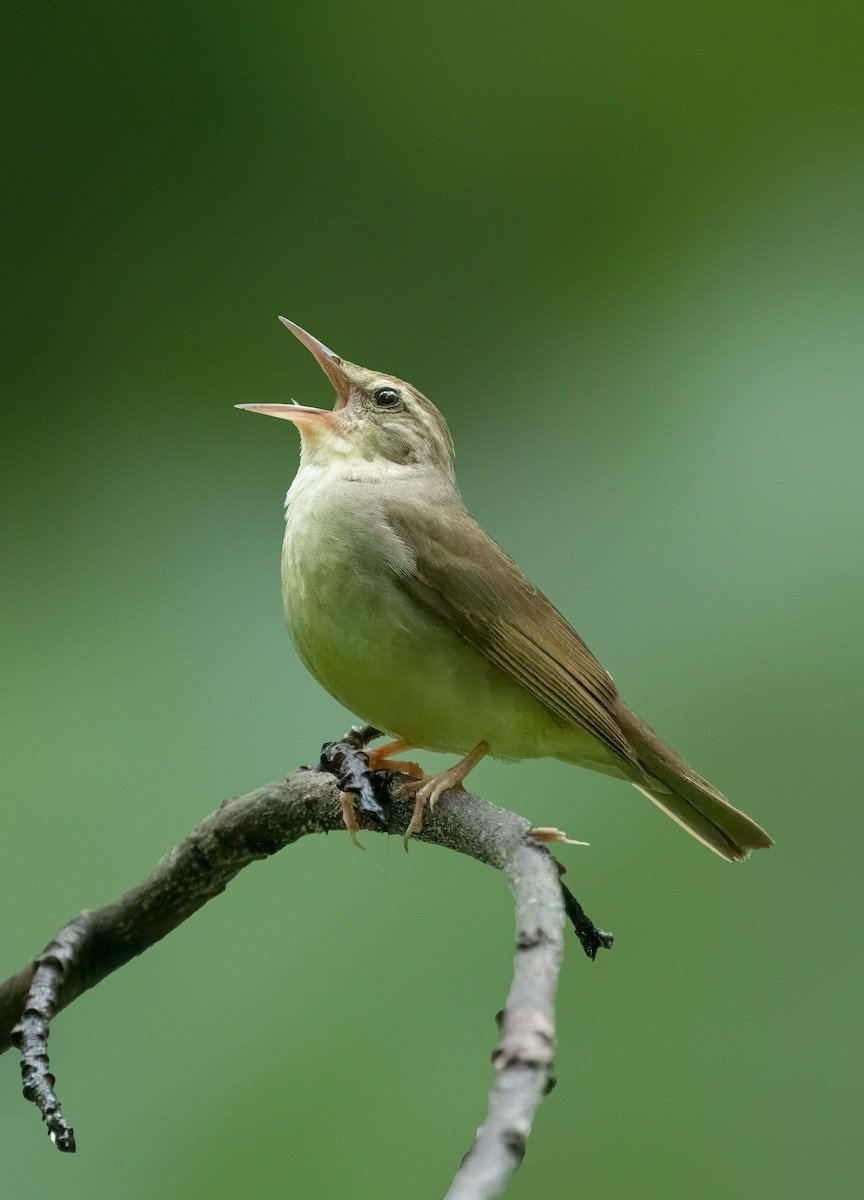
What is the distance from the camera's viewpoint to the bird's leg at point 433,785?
1.57 meters

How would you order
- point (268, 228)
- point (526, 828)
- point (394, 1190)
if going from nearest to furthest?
point (526, 828), point (394, 1190), point (268, 228)

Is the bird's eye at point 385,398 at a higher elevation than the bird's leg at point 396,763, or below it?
higher

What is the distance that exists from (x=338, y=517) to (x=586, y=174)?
1989 mm

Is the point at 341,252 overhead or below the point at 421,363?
overhead

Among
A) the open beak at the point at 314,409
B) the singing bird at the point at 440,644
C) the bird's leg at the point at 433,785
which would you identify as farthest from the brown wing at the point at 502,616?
the open beak at the point at 314,409

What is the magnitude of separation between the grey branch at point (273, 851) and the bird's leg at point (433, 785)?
0.09 ft

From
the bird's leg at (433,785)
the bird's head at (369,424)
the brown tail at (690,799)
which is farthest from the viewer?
the bird's head at (369,424)

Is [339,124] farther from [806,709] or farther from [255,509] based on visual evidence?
[806,709]

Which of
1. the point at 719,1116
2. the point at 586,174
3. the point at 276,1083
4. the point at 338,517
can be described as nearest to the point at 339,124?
the point at 586,174

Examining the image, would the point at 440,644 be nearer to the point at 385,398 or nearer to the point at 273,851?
the point at 273,851

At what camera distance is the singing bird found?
6.06 feet

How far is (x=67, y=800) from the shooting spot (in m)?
3.05

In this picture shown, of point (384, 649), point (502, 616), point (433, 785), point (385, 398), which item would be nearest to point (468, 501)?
point (385, 398)

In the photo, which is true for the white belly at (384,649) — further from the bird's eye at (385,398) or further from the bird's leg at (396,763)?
the bird's eye at (385,398)
